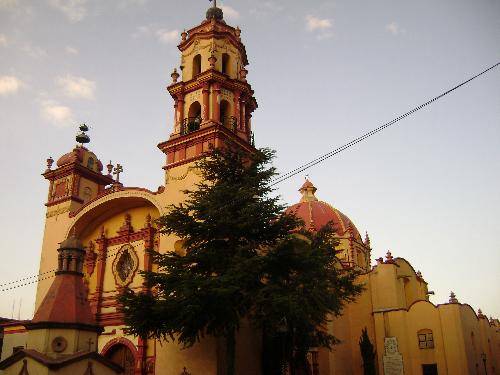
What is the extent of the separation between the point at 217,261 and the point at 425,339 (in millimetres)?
14549

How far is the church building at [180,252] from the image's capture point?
2069 cm

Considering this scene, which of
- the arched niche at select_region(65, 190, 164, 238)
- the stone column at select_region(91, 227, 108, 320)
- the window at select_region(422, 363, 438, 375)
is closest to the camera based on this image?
the stone column at select_region(91, 227, 108, 320)

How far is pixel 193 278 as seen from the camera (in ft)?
50.8

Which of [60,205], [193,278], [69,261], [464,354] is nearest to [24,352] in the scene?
[69,261]

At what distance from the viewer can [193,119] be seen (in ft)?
81.6

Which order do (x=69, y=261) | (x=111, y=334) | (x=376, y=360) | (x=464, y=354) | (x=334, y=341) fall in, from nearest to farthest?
(x=334, y=341) < (x=69, y=261) < (x=111, y=334) < (x=464, y=354) < (x=376, y=360)

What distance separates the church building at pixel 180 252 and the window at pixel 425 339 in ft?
0.16

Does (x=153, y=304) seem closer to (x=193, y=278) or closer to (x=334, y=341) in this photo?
(x=193, y=278)

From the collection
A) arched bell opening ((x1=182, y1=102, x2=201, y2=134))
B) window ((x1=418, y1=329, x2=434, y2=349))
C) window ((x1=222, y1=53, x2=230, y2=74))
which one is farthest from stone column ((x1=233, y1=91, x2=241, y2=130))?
window ((x1=418, y1=329, x2=434, y2=349))

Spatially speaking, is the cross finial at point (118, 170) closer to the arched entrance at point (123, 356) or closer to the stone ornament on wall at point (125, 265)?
the stone ornament on wall at point (125, 265)

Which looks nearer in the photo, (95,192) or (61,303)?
(61,303)

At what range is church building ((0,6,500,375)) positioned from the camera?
2069 cm

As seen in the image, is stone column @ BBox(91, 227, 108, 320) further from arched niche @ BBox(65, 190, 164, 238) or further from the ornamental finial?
the ornamental finial

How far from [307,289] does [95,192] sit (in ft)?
56.9
